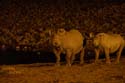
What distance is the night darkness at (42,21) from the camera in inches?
773

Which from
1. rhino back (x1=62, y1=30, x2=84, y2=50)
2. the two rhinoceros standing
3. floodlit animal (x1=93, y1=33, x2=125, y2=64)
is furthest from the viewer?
floodlit animal (x1=93, y1=33, x2=125, y2=64)

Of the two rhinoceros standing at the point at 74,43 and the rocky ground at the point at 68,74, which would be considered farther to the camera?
the two rhinoceros standing at the point at 74,43

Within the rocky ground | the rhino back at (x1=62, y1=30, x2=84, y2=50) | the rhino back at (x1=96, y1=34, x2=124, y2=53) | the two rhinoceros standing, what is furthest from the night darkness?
the rocky ground

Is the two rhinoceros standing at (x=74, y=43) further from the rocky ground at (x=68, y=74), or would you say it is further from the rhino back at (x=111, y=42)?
the rocky ground at (x=68, y=74)

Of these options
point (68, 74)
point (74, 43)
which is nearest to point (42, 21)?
point (74, 43)

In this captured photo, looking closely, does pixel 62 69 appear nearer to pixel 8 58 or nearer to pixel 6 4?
pixel 8 58

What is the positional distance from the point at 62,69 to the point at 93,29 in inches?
413

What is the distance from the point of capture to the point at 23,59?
60.2 ft

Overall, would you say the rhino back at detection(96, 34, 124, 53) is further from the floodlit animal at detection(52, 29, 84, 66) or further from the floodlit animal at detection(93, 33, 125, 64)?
the floodlit animal at detection(52, 29, 84, 66)

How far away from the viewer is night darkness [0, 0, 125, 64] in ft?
A: 64.4

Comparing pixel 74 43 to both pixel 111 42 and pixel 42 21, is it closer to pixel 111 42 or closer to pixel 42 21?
pixel 111 42

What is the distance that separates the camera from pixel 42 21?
969 inches

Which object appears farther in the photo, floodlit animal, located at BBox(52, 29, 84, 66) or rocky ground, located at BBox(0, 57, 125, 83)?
floodlit animal, located at BBox(52, 29, 84, 66)

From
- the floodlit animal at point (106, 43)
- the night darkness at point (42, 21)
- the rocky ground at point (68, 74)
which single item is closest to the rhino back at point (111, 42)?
the floodlit animal at point (106, 43)
